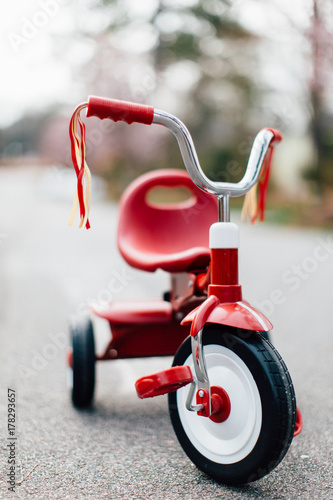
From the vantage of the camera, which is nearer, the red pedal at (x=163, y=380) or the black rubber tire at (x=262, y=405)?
the black rubber tire at (x=262, y=405)

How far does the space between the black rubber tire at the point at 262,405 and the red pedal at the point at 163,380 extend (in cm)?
12

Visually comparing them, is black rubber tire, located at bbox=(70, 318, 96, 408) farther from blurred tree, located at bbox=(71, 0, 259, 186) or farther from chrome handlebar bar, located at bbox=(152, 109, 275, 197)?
blurred tree, located at bbox=(71, 0, 259, 186)

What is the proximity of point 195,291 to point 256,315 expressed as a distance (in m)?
0.62

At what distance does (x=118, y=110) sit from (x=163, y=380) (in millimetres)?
880

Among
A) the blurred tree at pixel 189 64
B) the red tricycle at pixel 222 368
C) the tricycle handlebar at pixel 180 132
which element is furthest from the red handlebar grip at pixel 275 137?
the blurred tree at pixel 189 64

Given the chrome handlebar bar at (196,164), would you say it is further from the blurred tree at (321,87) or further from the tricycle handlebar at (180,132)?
the blurred tree at (321,87)

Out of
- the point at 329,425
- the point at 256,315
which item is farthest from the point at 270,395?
the point at 329,425

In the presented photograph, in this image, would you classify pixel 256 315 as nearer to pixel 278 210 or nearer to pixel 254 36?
pixel 278 210

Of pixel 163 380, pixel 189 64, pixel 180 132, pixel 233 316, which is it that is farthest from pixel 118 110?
pixel 189 64

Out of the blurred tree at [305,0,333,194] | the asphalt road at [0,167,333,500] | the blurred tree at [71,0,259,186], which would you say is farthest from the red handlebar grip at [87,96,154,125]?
the blurred tree at [71,0,259,186]

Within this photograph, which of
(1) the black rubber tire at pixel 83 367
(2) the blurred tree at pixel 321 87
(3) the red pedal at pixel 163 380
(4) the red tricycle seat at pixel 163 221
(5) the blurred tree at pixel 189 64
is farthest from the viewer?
(5) the blurred tree at pixel 189 64

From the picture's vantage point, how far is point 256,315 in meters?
1.81

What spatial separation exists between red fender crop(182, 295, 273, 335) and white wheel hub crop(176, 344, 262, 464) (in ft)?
0.37

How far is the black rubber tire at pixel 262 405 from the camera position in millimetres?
1722
